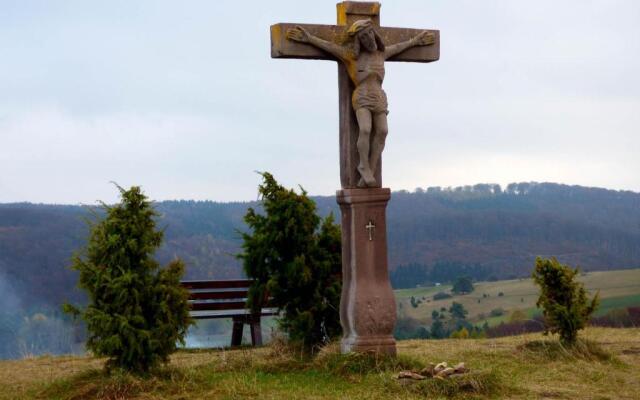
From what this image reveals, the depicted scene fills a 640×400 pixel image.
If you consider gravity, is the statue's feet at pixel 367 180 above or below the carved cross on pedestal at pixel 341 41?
below

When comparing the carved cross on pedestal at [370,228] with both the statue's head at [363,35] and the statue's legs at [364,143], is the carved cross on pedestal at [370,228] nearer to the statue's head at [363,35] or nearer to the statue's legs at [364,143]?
the statue's legs at [364,143]

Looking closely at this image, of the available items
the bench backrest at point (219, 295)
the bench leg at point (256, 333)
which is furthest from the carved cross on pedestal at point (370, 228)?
the bench backrest at point (219, 295)

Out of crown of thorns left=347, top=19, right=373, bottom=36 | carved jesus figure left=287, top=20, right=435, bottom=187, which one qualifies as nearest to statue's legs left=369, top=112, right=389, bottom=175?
carved jesus figure left=287, top=20, right=435, bottom=187

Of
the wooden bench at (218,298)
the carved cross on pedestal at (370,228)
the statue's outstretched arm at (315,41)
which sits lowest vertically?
the wooden bench at (218,298)

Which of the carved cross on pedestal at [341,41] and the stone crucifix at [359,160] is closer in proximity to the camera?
the stone crucifix at [359,160]

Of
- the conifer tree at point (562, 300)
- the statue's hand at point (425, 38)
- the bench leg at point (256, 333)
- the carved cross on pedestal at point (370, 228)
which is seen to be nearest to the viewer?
the carved cross on pedestal at point (370, 228)

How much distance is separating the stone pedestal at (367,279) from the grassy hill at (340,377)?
0.38m

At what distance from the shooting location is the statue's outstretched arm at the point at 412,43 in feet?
42.6

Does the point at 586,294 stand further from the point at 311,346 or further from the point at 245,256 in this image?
the point at 245,256

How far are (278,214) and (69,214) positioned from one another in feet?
74.5

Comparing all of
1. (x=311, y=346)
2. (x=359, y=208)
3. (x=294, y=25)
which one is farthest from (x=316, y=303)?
(x=294, y=25)

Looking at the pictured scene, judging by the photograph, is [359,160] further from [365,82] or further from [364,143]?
[365,82]

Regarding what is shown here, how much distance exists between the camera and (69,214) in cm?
3416

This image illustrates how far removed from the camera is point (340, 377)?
11648 mm
